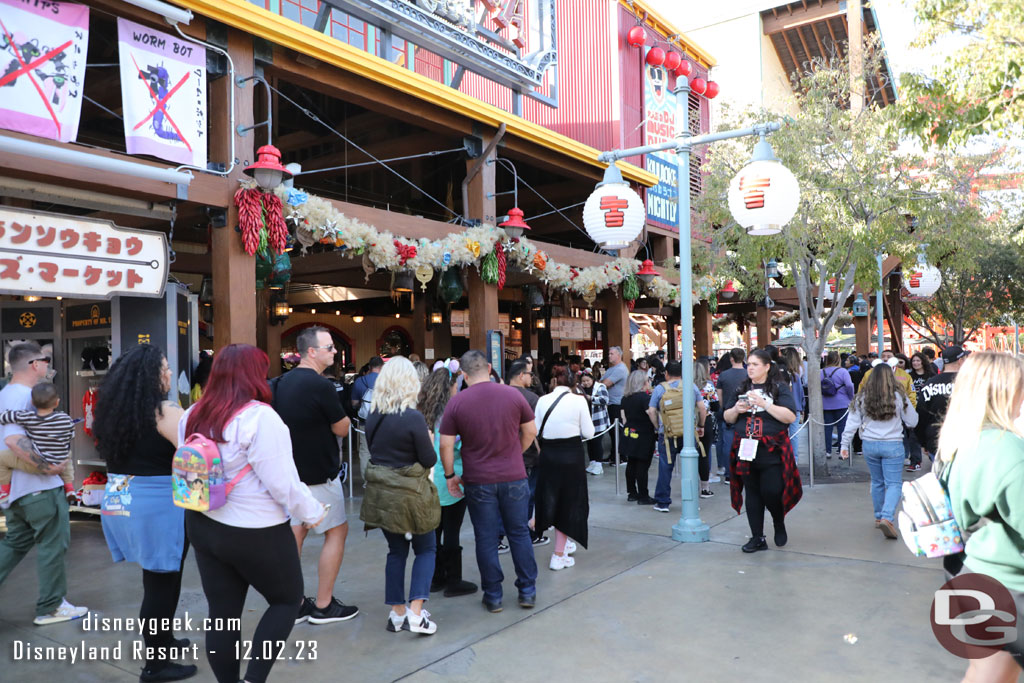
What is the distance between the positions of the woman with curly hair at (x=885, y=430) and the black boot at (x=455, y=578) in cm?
388

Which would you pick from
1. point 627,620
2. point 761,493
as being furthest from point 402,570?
point 761,493

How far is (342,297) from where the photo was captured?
15.5 meters

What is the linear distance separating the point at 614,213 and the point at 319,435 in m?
3.81

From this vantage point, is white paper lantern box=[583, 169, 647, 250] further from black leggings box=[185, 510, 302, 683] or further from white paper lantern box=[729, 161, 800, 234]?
black leggings box=[185, 510, 302, 683]

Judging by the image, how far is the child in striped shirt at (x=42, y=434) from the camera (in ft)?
14.7

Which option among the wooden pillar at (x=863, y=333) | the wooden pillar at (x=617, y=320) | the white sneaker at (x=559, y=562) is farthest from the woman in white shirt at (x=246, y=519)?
the wooden pillar at (x=863, y=333)

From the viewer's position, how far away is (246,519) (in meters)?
3.12

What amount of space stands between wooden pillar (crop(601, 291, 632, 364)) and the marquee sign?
4405 mm

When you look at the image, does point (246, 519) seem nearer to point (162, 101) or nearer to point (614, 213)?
point (614, 213)

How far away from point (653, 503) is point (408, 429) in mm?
4719

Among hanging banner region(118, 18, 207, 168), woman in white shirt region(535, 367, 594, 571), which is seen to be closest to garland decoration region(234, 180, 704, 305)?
hanging banner region(118, 18, 207, 168)

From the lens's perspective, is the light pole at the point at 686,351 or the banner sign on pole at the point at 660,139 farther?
the banner sign on pole at the point at 660,139

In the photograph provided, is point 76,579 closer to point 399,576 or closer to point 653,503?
point 399,576

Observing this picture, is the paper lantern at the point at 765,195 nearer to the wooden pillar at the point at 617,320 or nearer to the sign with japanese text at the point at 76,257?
the sign with japanese text at the point at 76,257
